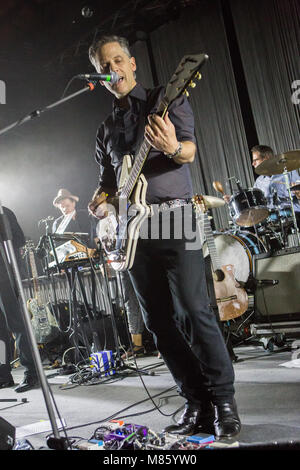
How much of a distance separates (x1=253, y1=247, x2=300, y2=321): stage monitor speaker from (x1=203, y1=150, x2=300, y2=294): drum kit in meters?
0.43

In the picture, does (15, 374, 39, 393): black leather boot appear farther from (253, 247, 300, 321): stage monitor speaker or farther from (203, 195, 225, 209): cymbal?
(203, 195, 225, 209): cymbal

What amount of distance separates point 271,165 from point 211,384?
4084 mm

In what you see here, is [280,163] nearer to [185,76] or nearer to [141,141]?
[141,141]

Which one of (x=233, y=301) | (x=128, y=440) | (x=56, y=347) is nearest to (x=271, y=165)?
(x=233, y=301)

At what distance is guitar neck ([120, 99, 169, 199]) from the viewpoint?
1.98 m

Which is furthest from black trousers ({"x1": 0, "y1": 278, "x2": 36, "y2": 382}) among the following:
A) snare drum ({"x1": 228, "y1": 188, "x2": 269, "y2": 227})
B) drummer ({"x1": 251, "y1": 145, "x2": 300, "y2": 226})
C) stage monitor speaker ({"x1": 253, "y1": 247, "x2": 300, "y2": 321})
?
drummer ({"x1": 251, "y1": 145, "x2": 300, "y2": 226})

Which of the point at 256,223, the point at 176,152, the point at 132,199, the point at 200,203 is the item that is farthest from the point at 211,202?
the point at 256,223

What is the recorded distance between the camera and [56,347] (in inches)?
239

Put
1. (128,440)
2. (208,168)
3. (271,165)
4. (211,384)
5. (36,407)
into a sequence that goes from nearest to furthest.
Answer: (128,440) → (211,384) → (36,407) → (271,165) → (208,168)

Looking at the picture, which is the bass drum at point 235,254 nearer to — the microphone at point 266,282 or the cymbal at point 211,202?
the microphone at point 266,282

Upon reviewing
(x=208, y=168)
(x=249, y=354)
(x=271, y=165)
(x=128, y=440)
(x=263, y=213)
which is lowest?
(x=249, y=354)

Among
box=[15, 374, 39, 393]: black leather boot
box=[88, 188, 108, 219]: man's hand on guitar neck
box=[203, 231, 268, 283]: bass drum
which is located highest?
box=[88, 188, 108, 219]: man's hand on guitar neck

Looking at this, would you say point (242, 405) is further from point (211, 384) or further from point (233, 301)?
point (233, 301)

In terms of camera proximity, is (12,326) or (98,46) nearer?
(98,46)
